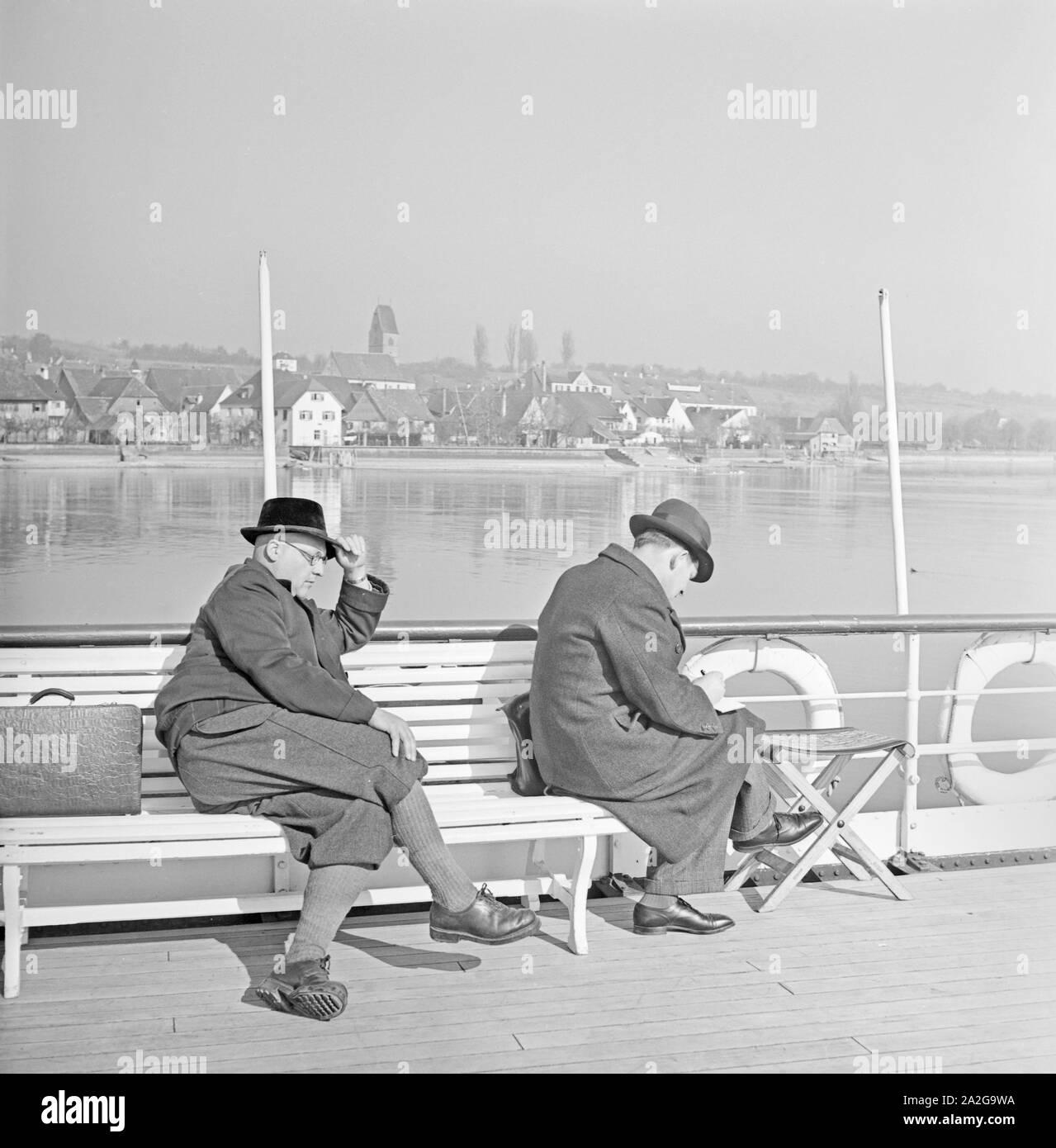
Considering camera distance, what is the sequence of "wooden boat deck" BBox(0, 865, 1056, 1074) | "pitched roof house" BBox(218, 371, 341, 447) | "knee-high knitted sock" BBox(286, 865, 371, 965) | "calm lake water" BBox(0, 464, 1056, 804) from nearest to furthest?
1. "wooden boat deck" BBox(0, 865, 1056, 1074)
2. "knee-high knitted sock" BBox(286, 865, 371, 965)
3. "pitched roof house" BBox(218, 371, 341, 447)
4. "calm lake water" BBox(0, 464, 1056, 804)

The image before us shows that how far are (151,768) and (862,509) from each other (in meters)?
44.1

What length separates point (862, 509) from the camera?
4594cm

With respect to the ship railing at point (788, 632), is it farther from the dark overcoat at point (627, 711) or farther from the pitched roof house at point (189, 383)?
the pitched roof house at point (189, 383)

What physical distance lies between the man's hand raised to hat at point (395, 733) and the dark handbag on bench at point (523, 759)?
1.44 ft

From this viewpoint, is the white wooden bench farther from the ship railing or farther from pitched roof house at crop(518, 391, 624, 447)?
pitched roof house at crop(518, 391, 624, 447)

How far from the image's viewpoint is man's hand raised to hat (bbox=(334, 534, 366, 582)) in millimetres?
3609

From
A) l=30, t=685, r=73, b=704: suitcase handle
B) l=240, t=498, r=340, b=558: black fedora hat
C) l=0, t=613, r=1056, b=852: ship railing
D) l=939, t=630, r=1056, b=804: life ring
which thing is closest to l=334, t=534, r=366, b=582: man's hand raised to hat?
l=240, t=498, r=340, b=558: black fedora hat

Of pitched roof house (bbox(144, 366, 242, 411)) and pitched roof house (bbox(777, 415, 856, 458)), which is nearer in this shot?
pitched roof house (bbox(144, 366, 242, 411))

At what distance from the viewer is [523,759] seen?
3633 millimetres

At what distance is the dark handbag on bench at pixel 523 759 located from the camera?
143 inches

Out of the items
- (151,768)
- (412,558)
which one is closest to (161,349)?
(412,558)

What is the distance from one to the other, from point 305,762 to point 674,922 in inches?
42.9

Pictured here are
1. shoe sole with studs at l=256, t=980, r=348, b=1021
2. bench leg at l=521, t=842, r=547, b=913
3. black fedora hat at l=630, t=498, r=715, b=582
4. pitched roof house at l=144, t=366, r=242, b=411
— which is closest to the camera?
shoe sole with studs at l=256, t=980, r=348, b=1021

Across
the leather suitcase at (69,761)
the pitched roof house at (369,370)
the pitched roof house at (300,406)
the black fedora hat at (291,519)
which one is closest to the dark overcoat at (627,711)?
the black fedora hat at (291,519)
